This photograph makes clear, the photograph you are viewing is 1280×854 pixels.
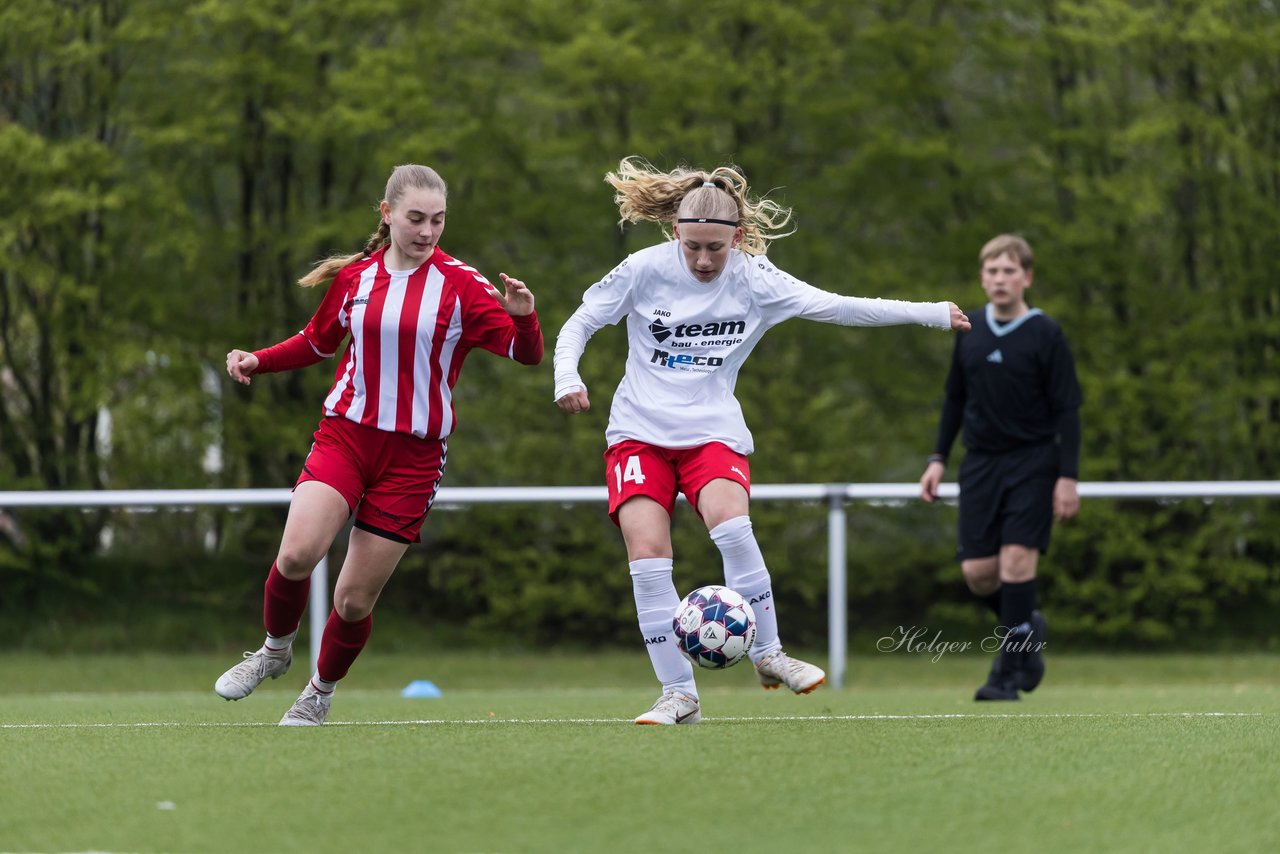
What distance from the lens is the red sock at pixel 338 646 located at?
5.92 m

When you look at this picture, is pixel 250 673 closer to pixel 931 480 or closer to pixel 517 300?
pixel 517 300

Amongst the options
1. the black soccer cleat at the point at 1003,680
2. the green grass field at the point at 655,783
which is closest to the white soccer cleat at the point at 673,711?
the green grass field at the point at 655,783

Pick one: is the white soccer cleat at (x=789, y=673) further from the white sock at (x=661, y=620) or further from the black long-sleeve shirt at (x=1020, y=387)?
the black long-sleeve shirt at (x=1020, y=387)

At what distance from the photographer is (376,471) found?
583cm

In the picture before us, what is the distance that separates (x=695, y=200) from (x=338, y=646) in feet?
6.53

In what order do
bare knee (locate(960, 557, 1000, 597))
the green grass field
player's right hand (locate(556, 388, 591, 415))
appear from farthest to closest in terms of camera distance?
bare knee (locate(960, 557, 1000, 597)), player's right hand (locate(556, 388, 591, 415)), the green grass field

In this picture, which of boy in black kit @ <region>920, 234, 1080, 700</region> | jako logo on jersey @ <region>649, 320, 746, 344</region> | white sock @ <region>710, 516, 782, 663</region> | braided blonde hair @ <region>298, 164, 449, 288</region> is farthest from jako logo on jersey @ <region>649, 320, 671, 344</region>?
boy in black kit @ <region>920, 234, 1080, 700</region>

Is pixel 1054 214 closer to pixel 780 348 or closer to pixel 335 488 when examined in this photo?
pixel 780 348

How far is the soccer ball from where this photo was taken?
5.48 meters

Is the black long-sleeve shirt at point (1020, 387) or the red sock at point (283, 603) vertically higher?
the black long-sleeve shirt at point (1020, 387)

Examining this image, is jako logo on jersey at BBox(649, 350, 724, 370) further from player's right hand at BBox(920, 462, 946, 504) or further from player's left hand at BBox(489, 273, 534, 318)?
player's right hand at BBox(920, 462, 946, 504)

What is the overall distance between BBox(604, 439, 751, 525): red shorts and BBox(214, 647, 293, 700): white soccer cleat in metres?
1.27

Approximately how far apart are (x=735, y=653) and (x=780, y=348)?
8.10 m

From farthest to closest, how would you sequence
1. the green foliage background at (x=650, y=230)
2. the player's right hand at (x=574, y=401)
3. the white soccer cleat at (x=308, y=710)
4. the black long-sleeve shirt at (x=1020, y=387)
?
the green foliage background at (x=650, y=230) → the black long-sleeve shirt at (x=1020, y=387) → the white soccer cleat at (x=308, y=710) → the player's right hand at (x=574, y=401)
